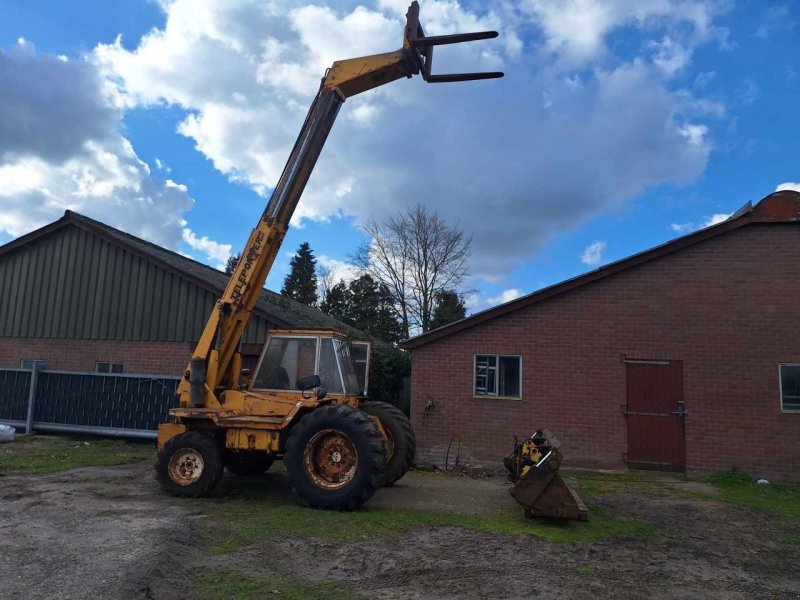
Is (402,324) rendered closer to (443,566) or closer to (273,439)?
(273,439)

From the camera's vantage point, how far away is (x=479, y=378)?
12.4m

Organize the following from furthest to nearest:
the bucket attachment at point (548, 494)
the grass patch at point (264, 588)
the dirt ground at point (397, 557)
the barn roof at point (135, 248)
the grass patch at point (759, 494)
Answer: the barn roof at point (135, 248), the grass patch at point (759, 494), the bucket attachment at point (548, 494), the dirt ground at point (397, 557), the grass patch at point (264, 588)

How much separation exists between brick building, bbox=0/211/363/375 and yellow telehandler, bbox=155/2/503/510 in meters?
5.32

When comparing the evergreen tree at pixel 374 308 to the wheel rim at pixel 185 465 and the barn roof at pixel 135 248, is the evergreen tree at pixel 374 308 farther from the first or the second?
the wheel rim at pixel 185 465

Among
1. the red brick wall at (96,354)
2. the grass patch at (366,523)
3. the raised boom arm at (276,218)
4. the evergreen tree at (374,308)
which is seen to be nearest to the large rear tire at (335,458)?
the grass patch at (366,523)

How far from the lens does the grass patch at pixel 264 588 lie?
4.63 metres

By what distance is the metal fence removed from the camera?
42.9 feet

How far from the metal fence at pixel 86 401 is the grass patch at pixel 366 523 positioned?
5.81 metres

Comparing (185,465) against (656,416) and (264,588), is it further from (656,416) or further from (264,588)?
(656,416)

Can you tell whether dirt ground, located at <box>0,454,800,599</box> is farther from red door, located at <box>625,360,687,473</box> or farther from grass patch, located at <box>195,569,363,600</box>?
red door, located at <box>625,360,687,473</box>

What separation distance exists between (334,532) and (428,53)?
661cm

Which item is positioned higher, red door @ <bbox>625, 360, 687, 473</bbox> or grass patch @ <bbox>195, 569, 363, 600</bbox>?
Answer: red door @ <bbox>625, 360, 687, 473</bbox>

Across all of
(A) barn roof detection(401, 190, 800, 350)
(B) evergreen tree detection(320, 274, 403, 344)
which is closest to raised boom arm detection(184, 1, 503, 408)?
(A) barn roof detection(401, 190, 800, 350)

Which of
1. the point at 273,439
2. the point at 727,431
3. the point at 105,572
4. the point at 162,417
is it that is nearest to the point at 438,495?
the point at 273,439
